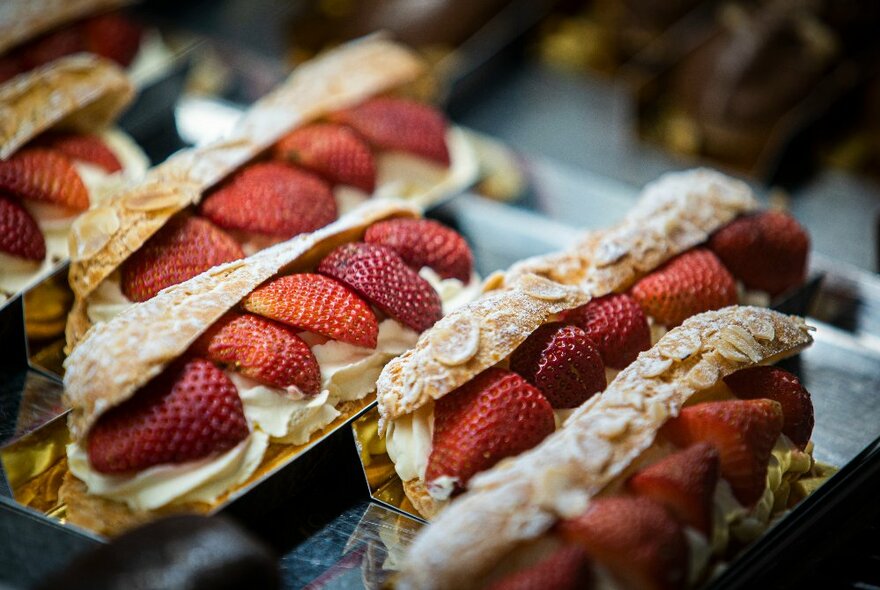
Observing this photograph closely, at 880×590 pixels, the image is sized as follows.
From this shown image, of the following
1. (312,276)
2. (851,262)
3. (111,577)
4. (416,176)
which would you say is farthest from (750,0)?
(111,577)

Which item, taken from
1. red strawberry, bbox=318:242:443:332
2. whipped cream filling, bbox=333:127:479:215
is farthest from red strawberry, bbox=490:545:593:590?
whipped cream filling, bbox=333:127:479:215

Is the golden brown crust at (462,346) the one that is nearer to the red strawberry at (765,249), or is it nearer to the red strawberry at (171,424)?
the red strawberry at (171,424)

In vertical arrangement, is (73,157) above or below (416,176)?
above

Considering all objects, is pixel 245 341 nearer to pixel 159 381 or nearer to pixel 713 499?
pixel 159 381

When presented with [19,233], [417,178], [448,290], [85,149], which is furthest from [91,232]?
[417,178]

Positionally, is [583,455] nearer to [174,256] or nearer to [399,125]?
[174,256]
